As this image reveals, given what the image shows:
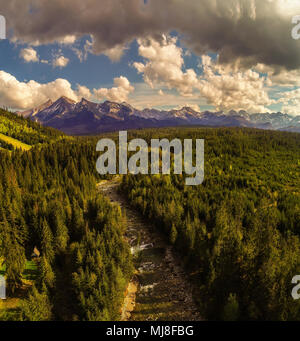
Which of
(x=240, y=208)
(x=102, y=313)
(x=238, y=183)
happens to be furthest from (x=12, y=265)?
(x=238, y=183)

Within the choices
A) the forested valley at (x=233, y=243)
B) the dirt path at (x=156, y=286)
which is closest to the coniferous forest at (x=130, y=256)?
the forested valley at (x=233, y=243)

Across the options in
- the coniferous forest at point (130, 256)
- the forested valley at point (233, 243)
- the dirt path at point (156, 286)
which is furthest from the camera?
the dirt path at point (156, 286)

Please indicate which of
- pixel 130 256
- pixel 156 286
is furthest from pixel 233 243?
pixel 130 256

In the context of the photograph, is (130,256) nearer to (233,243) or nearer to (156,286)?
(156,286)

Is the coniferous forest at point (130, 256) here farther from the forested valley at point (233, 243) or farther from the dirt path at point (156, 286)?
the dirt path at point (156, 286)

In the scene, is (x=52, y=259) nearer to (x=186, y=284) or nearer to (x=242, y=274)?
(x=186, y=284)
